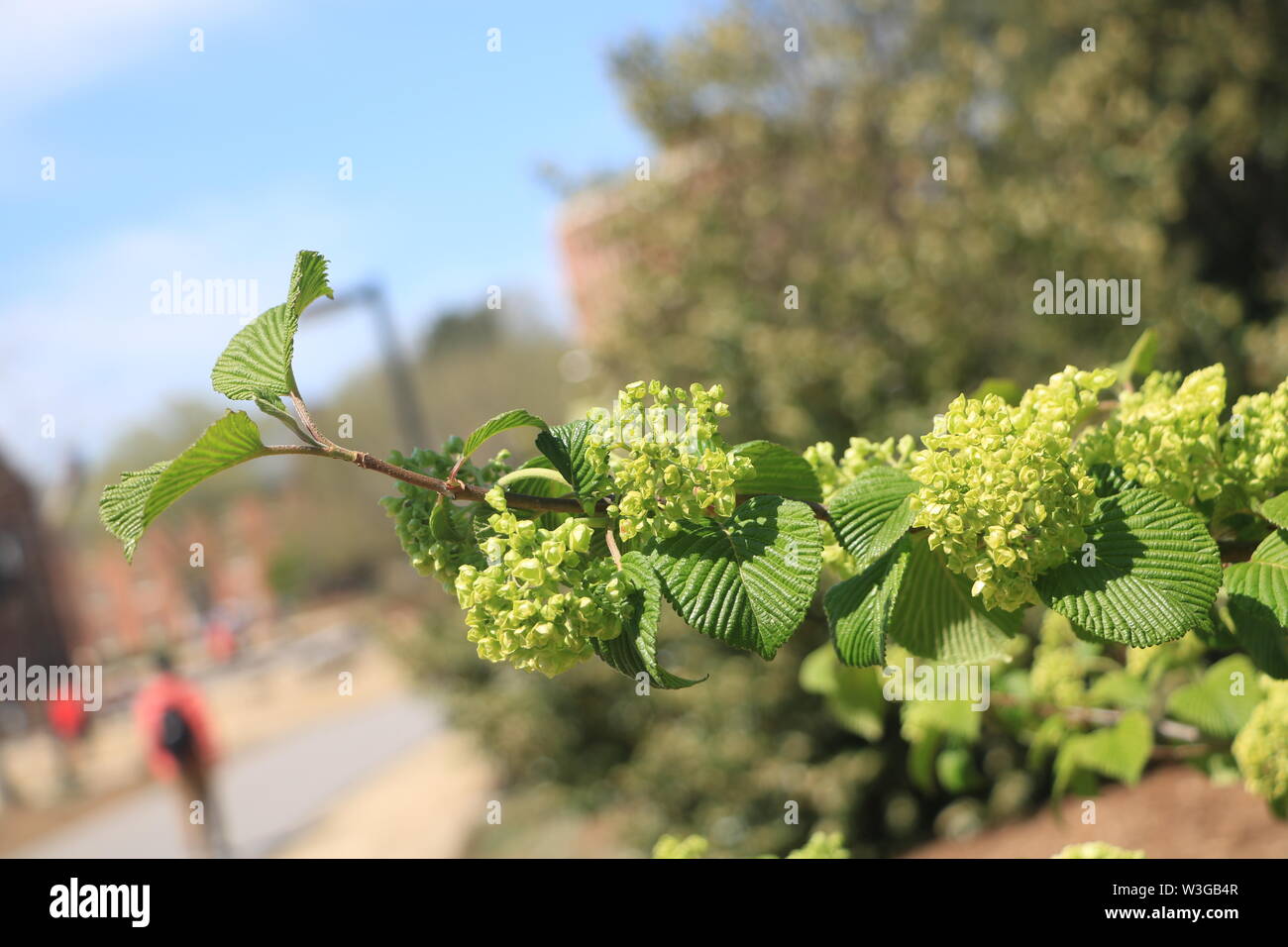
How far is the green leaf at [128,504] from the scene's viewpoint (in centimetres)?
104

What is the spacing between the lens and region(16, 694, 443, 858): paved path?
1161cm

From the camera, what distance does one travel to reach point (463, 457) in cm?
112

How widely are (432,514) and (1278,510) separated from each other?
0.85m

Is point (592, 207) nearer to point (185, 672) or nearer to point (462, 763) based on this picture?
point (462, 763)

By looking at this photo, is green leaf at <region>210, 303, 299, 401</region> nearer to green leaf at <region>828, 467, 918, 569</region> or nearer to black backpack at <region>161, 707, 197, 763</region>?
green leaf at <region>828, 467, 918, 569</region>

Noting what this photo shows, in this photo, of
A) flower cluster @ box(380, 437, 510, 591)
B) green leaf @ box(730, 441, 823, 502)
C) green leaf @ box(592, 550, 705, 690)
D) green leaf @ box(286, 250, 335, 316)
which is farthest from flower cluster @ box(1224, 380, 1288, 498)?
green leaf @ box(286, 250, 335, 316)

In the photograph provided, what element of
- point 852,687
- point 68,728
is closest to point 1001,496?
point 852,687

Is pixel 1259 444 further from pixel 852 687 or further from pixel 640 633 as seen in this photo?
pixel 852 687

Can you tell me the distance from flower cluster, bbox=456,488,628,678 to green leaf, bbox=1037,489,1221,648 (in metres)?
0.45

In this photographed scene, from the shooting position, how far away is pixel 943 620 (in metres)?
1.25

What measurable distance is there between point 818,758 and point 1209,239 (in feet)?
19.7

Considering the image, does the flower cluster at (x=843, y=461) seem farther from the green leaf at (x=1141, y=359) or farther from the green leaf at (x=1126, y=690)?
the green leaf at (x=1126, y=690)

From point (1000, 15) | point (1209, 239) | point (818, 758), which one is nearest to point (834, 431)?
point (818, 758)

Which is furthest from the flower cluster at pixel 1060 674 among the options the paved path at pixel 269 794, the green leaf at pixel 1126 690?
the paved path at pixel 269 794
